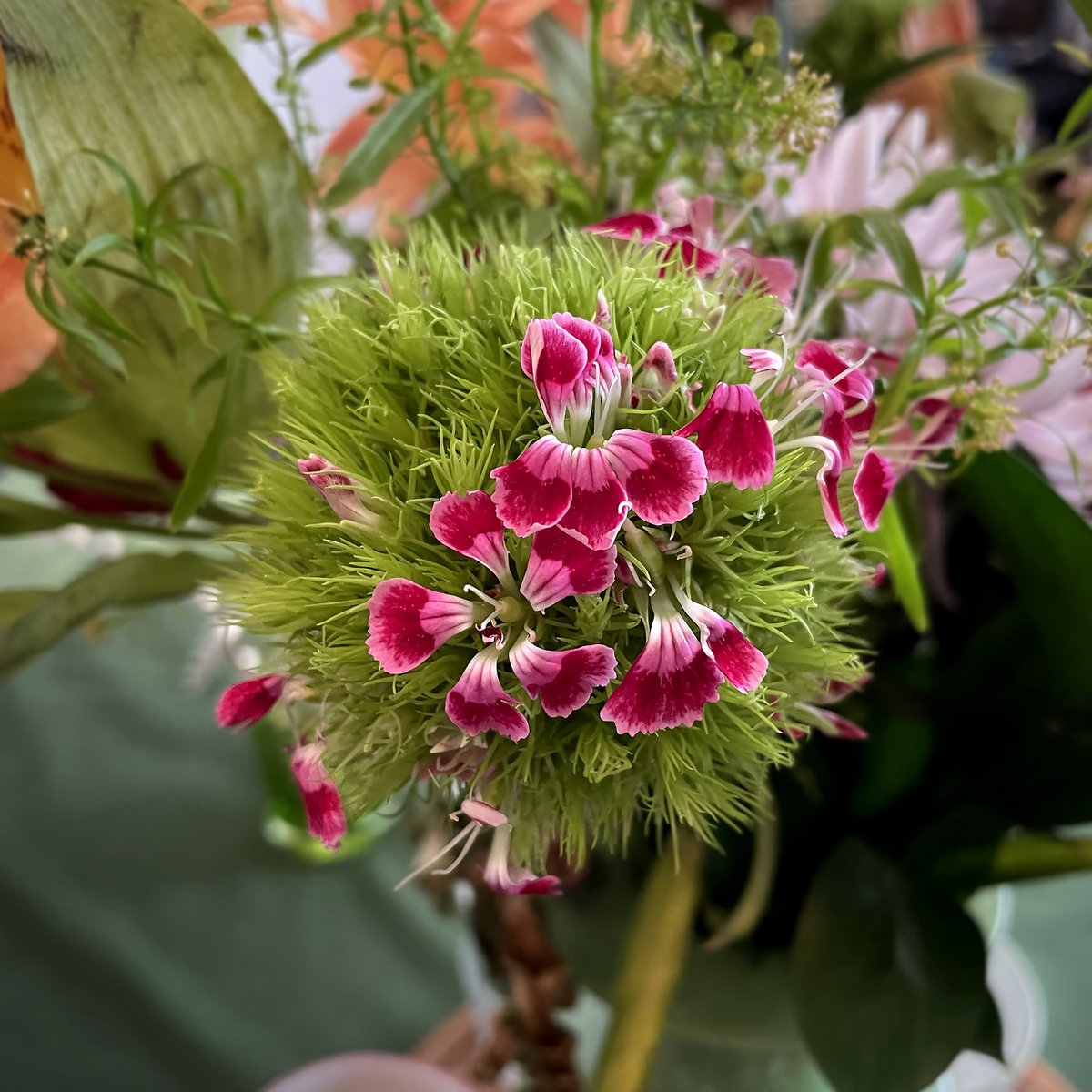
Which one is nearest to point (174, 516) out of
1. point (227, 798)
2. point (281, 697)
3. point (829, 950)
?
point (281, 697)

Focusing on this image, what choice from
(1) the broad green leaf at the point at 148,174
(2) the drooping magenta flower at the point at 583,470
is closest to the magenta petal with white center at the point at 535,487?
(2) the drooping magenta flower at the point at 583,470

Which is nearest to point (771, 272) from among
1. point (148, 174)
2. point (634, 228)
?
point (634, 228)

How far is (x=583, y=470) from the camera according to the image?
130 millimetres

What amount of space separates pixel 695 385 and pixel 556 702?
0.17ft

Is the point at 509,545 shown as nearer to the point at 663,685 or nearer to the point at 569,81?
the point at 663,685

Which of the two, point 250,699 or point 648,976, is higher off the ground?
point 250,699

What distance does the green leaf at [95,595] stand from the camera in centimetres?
22

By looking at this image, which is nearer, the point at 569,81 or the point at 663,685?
the point at 663,685

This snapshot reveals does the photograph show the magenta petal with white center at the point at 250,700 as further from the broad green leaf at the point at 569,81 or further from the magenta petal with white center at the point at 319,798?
the broad green leaf at the point at 569,81

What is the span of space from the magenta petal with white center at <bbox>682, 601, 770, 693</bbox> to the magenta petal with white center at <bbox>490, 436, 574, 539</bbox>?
25 mm

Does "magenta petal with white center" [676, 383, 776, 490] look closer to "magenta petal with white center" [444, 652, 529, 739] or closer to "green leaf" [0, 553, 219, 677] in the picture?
"magenta petal with white center" [444, 652, 529, 739]

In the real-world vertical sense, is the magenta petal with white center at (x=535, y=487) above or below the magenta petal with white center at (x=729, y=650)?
above

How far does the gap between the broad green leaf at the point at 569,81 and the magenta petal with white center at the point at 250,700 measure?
0.16 meters

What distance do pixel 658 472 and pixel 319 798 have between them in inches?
3.1
